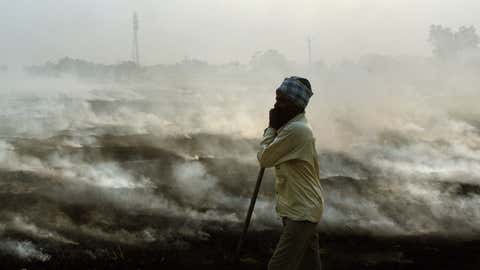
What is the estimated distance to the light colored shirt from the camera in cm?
338

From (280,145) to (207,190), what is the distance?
5250 millimetres

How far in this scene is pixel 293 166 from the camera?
3.44 metres

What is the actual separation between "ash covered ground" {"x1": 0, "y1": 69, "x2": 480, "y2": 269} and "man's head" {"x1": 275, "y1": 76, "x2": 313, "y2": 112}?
268 centimetres

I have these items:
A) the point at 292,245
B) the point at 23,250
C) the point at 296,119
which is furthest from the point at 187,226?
the point at 296,119

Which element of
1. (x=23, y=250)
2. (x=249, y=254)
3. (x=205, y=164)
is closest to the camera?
(x=23, y=250)

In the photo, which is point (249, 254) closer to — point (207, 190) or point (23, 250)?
point (23, 250)

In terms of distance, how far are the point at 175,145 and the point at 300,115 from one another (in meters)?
9.35

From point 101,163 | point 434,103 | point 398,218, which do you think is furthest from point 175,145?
point 434,103

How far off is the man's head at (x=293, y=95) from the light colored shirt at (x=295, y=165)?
9 centimetres

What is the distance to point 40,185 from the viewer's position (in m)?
8.25

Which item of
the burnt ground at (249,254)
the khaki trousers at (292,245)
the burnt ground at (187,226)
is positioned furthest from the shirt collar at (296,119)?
the burnt ground at (187,226)

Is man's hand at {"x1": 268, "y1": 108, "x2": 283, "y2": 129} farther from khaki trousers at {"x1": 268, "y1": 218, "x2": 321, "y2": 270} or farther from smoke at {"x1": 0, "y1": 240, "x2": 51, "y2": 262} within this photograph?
smoke at {"x1": 0, "y1": 240, "x2": 51, "y2": 262}

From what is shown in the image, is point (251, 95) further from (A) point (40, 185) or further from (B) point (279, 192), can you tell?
(B) point (279, 192)

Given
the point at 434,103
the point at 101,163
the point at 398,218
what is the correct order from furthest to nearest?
the point at 434,103, the point at 101,163, the point at 398,218
